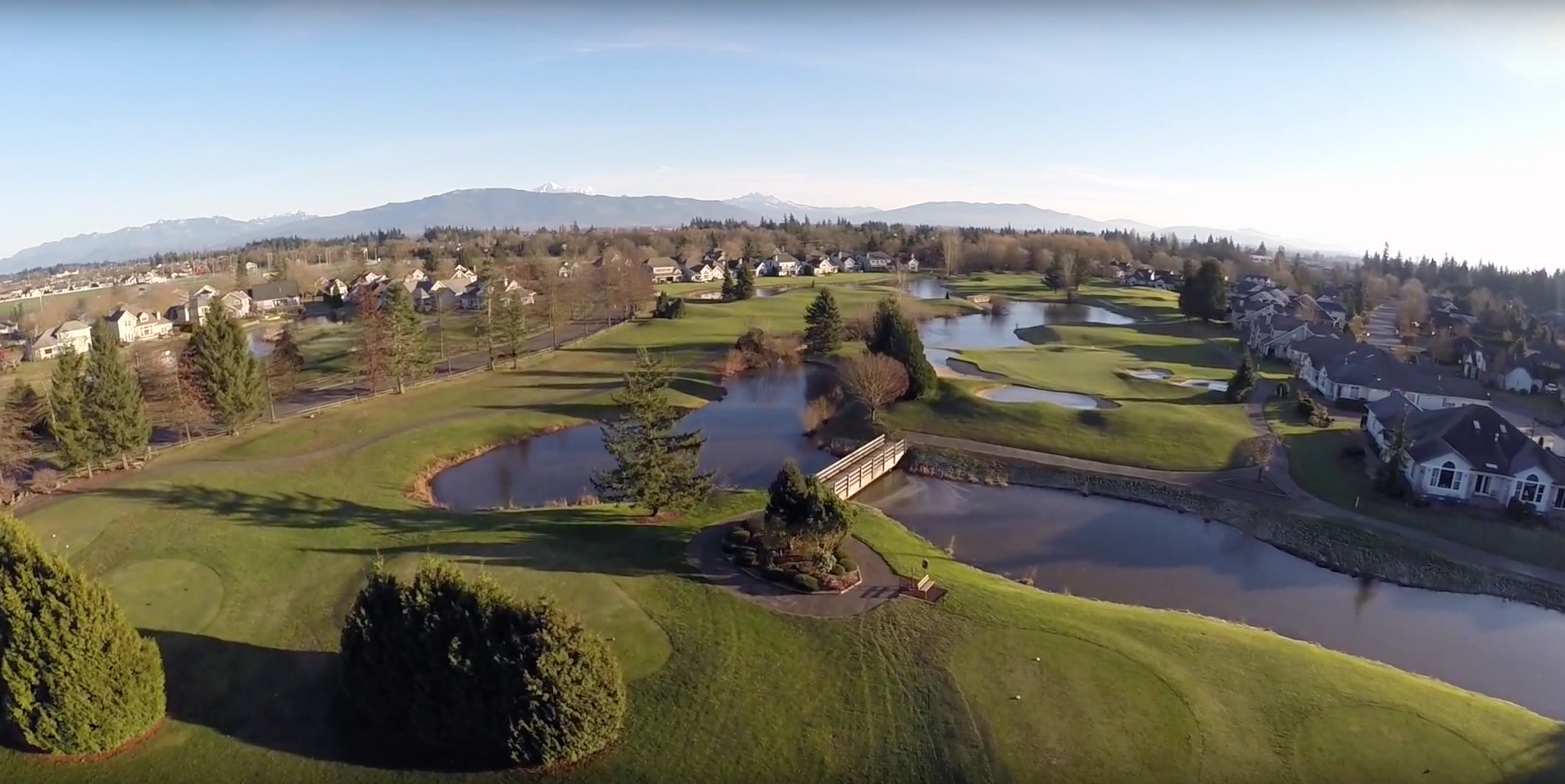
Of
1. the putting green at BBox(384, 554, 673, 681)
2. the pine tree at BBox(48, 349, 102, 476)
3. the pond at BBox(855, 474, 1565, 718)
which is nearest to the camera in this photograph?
the putting green at BBox(384, 554, 673, 681)

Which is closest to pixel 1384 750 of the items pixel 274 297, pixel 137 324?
pixel 137 324

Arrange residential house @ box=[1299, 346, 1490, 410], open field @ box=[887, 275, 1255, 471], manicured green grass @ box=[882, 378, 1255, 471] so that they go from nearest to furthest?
manicured green grass @ box=[882, 378, 1255, 471] → open field @ box=[887, 275, 1255, 471] → residential house @ box=[1299, 346, 1490, 410]

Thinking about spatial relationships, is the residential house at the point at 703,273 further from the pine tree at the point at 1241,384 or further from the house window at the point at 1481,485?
the house window at the point at 1481,485

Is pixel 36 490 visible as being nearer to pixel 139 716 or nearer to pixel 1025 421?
pixel 139 716

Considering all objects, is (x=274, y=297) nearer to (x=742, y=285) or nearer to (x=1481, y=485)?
(x=742, y=285)

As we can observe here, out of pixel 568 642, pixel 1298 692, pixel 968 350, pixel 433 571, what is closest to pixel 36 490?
pixel 433 571

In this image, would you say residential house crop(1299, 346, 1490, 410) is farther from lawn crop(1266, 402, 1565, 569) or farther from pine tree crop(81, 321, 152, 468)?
pine tree crop(81, 321, 152, 468)

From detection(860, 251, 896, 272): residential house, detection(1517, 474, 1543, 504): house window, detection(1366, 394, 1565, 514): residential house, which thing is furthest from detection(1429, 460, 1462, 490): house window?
detection(860, 251, 896, 272): residential house
